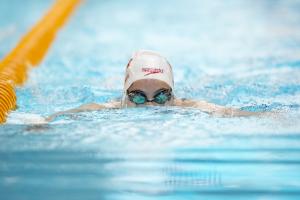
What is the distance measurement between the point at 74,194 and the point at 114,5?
9.02 m

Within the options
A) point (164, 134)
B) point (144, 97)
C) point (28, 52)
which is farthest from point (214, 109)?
point (28, 52)

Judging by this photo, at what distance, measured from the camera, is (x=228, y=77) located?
720 cm

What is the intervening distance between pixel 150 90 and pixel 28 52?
402cm

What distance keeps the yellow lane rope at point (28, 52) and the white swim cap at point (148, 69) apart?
3.21 feet

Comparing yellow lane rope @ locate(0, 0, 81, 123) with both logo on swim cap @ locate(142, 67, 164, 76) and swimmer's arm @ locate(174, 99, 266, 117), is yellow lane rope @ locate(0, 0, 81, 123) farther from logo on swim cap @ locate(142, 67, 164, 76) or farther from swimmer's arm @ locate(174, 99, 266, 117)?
swimmer's arm @ locate(174, 99, 266, 117)

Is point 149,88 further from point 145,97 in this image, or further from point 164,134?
point 164,134

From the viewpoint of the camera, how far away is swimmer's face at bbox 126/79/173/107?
439cm

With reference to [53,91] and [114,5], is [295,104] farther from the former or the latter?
[114,5]

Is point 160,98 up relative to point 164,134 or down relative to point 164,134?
up

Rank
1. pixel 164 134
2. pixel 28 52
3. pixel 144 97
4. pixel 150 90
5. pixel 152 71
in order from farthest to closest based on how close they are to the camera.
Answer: pixel 28 52 → pixel 152 71 → pixel 150 90 → pixel 144 97 → pixel 164 134

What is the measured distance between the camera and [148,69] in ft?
15.5

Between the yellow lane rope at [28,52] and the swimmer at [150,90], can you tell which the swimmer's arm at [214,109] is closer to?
the swimmer at [150,90]

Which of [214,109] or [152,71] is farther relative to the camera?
[152,71]

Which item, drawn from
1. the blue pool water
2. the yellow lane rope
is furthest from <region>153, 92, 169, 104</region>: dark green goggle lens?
the yellow lane rope
